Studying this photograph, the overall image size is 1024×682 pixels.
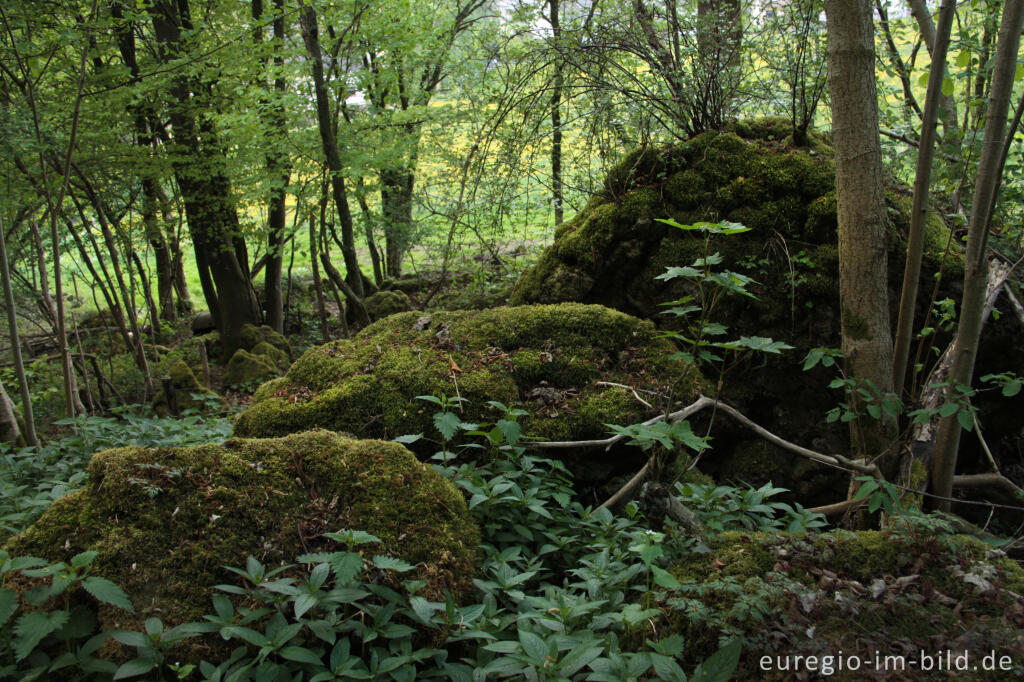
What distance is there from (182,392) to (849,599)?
7.30m

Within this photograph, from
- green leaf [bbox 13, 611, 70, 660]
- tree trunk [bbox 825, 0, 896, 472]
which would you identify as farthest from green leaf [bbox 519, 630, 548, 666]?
tree trunk [bbox 825, 0, 896, 472]

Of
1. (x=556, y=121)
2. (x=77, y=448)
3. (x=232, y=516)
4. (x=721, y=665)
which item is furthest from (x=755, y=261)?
(x=77, y=448)

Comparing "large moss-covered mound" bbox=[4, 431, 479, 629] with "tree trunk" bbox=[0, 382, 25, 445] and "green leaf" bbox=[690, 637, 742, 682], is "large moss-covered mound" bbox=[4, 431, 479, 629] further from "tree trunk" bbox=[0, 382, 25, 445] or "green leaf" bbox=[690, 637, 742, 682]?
"tree trunk" bbox=[0, 382, 25, 445]

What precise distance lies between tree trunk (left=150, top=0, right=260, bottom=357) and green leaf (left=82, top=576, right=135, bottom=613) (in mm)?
7162

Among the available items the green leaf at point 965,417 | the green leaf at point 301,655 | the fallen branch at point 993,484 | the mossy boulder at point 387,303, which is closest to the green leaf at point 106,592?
the green leaf at point 301,655

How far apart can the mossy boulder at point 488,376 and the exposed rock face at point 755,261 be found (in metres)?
0.49

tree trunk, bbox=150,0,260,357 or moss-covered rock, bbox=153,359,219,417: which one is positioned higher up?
tree trunk, bbox=150,0,260,357

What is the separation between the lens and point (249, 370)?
8406 millimetres

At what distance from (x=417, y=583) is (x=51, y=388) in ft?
→ 24.5

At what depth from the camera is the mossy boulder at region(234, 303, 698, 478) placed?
317cm

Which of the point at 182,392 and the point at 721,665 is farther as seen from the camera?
the point at 182,392

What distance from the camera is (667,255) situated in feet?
14.8

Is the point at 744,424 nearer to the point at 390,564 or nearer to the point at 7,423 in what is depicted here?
the point at 390,564

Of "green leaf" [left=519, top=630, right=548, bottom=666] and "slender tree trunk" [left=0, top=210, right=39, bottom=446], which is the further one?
"slender tree trunk" [left=0, top=210, right=39, bottom=446]
